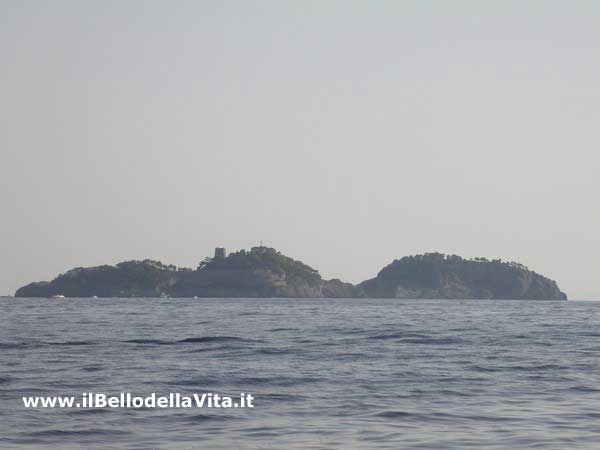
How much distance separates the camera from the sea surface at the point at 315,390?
75.3 feet

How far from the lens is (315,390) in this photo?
3052cm

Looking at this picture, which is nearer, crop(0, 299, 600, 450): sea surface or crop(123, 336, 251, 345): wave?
crop(0, 299, 600, 450): sea surface

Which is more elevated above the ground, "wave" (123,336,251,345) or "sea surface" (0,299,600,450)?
"wave" (123,336,251,345)

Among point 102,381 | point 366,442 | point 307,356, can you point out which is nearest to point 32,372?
point 102,381

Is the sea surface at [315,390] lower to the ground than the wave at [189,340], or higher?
lower

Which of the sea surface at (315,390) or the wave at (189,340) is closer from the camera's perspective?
the sea surface at (315,390)

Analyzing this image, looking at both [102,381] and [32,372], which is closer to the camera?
[102,381]

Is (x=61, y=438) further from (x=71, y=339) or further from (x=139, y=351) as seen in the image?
(x=71, y=339)

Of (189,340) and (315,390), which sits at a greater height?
(189,340)

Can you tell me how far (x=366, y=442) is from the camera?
22391mm

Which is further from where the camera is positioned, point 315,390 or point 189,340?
point 189,340

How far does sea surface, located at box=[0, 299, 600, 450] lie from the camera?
75.3 ft

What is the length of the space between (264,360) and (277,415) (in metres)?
13.9

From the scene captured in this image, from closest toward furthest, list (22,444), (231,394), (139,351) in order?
(22,444)
(231,394)
(139,351)
